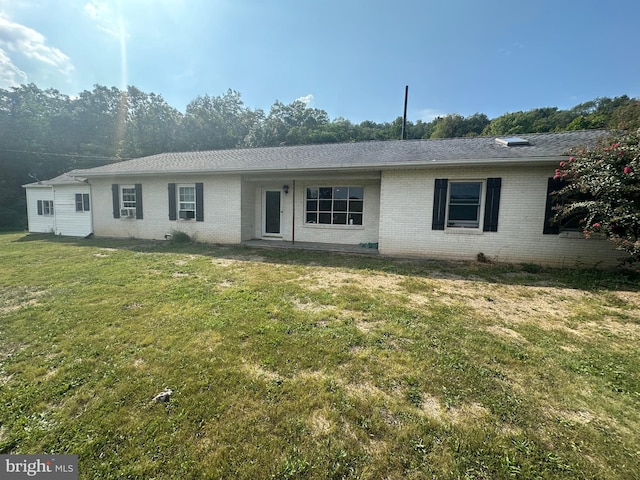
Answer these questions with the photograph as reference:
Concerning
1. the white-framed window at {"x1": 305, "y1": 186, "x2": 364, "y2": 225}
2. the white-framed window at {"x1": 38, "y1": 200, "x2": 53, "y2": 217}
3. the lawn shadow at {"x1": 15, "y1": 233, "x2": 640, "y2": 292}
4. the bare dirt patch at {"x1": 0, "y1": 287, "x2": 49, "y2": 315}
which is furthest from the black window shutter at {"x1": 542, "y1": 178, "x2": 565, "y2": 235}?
the white-framed window at {"x1": 38, "y1": 200, "x2": 53, "y2": 217}

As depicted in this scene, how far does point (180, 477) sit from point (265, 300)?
8.71 ft

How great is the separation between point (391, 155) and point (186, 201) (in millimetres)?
7327

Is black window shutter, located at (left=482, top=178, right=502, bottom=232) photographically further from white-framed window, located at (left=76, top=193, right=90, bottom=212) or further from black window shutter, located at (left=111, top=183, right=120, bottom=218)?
white-framed window, located at (left=76, top=193, right=90, bottom=212)

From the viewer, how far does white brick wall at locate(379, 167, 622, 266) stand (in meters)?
6.49

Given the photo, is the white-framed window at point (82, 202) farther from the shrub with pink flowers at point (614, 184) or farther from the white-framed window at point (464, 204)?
the shrub with pink flowers at point (614, 184)

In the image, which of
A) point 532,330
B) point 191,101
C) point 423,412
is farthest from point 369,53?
point 191,101

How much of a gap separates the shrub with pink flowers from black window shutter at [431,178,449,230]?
93.6 inches

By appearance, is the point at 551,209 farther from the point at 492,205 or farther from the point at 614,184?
the point at 614,184

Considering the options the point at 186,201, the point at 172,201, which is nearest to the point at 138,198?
the point at 172,201

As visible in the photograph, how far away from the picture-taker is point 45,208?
12.9 metres

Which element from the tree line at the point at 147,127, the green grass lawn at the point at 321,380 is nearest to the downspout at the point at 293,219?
the green grass lawn at the point at 321,380

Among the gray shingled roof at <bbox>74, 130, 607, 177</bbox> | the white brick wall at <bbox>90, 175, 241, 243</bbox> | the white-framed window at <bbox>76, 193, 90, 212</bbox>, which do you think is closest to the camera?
the gray shingled roof at <bbox>74, 130, 607, 177</bbox>

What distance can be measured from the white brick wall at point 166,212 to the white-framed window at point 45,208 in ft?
12.4

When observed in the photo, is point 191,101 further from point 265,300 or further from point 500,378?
point 500,378
